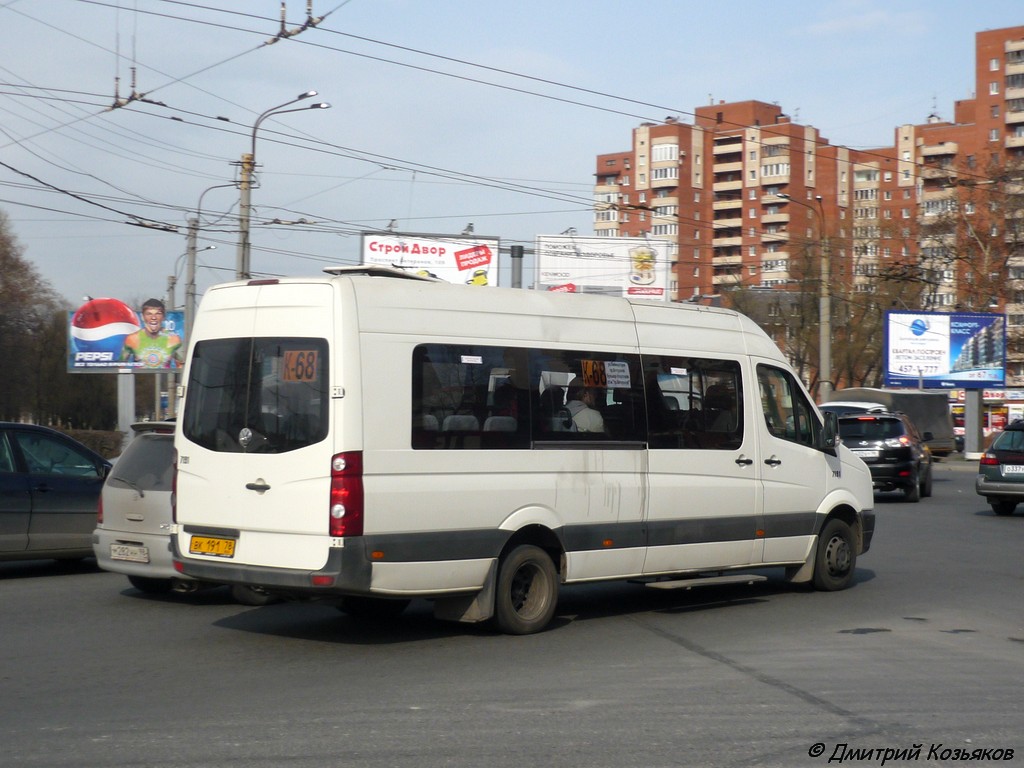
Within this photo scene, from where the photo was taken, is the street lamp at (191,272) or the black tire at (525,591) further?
the street lamp at (191,272)

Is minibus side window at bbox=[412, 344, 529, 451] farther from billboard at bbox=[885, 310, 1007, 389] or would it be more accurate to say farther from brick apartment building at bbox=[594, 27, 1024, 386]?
brick apartment building at bbox=[594, 27, 1024, 386]

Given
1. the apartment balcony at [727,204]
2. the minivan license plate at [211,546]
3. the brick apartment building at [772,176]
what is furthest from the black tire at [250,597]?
the apartment balcony at [727,204]

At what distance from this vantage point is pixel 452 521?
27.7 ft

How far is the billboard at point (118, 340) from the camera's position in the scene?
52281mm

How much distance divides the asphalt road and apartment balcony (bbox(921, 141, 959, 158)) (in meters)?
112

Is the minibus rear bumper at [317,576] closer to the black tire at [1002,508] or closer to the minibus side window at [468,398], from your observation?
the minibus side window at [468,398]

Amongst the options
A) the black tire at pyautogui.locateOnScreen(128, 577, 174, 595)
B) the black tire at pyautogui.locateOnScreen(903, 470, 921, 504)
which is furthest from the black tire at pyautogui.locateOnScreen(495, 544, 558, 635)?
the black tire at pyautogui.locateOnScreen(903, 470, 921, 504)

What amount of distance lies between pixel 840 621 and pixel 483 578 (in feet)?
10.1

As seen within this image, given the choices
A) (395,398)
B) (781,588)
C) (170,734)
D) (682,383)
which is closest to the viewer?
(170,734)

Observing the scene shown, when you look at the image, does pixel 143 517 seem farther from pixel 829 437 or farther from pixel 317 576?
pixel 829 437

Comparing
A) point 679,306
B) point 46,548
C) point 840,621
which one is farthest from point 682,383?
point 46,548

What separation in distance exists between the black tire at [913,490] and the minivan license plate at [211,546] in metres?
18.6

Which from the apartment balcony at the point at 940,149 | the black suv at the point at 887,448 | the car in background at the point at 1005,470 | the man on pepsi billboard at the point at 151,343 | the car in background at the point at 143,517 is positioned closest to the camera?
the car in background at the point at 143,517

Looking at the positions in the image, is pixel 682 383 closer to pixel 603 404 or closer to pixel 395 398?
pixel 603 404
